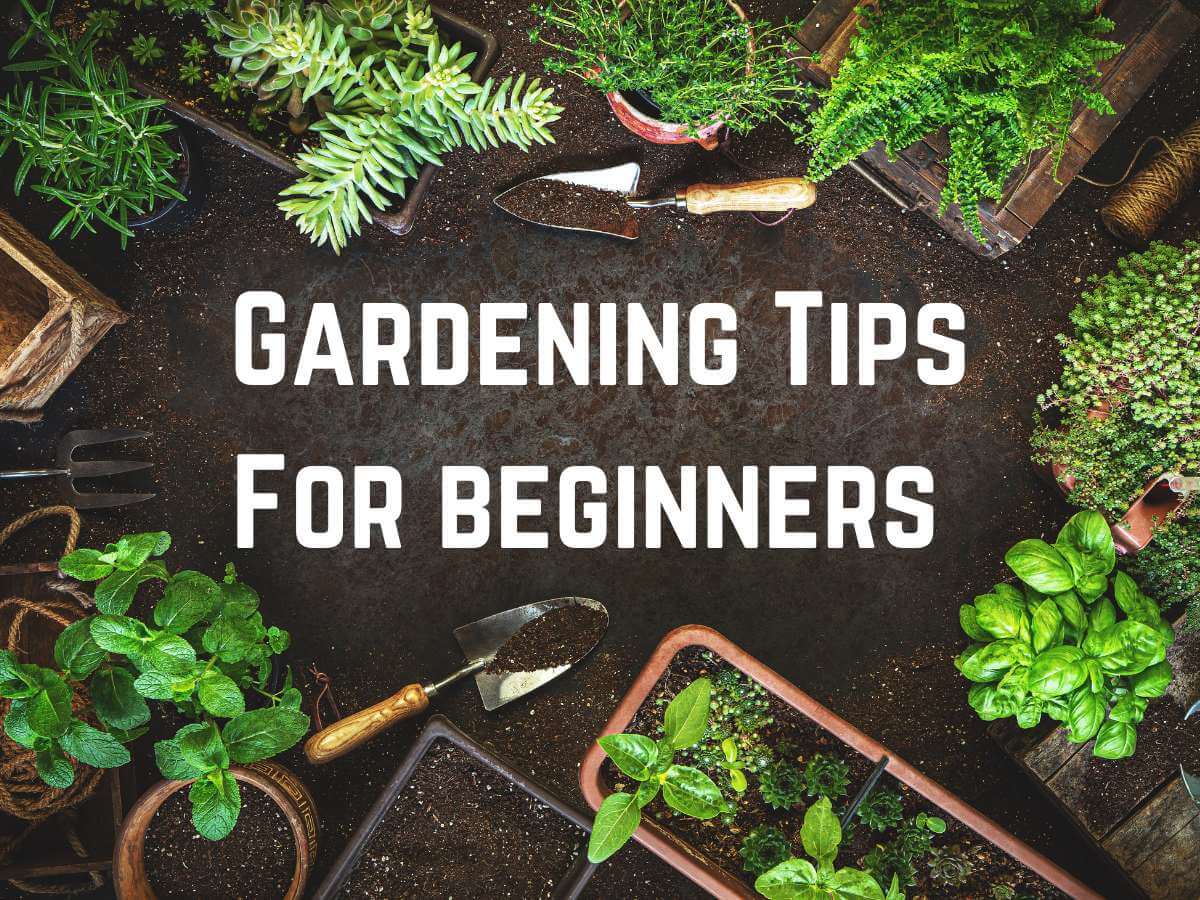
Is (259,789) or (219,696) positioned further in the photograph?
(259,789)

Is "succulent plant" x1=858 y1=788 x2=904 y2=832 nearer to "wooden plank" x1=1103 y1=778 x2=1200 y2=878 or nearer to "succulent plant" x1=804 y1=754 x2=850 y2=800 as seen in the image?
"succulent plant" x1=804 y1=754 x2=850 y2=800

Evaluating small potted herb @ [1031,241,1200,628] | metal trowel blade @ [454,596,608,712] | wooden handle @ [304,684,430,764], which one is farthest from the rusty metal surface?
small potted herb @ [1031,241,1200,628]

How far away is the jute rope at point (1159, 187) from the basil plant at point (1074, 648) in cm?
92

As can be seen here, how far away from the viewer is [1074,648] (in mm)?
1868

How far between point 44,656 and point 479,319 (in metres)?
1.42

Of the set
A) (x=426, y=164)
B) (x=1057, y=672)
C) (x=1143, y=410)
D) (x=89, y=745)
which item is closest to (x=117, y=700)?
(x=89, y=745)

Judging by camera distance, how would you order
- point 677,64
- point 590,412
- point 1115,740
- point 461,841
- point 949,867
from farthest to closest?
1. point 590,412
2. point 461,841
3. point 949,867
4. point 677,64
5. point 1115,740

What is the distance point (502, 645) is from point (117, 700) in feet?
3.00

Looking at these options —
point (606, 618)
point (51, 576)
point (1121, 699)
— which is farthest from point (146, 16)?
point (1121, 699)

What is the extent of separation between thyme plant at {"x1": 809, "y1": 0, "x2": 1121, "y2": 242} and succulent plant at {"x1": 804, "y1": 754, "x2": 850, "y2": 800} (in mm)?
1342

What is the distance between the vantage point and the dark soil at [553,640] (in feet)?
7.66

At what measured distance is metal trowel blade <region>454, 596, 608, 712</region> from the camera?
2326 millimetres

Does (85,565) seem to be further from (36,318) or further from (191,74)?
(191,74)

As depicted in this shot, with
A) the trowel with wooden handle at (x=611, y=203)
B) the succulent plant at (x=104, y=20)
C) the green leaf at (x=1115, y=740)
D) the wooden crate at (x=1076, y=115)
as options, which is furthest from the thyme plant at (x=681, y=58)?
the green leaf at (x=1115, y=740)
